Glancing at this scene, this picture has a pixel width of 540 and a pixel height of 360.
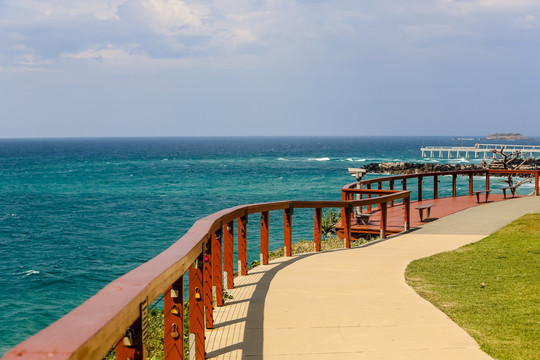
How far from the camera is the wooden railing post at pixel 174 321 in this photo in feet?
12.6

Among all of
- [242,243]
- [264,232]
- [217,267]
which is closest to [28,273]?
[264,232]

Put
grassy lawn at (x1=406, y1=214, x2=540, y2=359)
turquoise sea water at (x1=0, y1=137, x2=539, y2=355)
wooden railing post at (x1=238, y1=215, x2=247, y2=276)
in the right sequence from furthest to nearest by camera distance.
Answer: turquoise sea water at (x1=0, y1=137, x2=539, y2=355) → wooden railing post at (x1=238, y1=215, x2=247, y2=276) → grassy lawn at (x1=406, y1=214, x2=540, y2=359)

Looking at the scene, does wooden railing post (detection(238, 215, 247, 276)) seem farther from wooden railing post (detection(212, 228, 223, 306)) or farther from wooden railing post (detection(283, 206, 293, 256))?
wooden railing post (detection(283, 206, 293, 256))

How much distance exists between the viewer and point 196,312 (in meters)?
4.82

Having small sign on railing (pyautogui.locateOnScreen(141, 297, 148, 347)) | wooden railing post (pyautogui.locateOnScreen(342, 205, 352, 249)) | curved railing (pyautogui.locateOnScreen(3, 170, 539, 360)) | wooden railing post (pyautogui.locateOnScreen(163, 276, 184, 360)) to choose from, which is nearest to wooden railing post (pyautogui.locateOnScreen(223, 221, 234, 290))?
curved railing (pyautogui.locateOnScreen(3, 170, 539, 360))

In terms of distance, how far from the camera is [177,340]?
12.7 ft

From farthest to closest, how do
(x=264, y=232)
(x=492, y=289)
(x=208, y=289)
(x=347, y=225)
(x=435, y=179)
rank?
(x=435, y=179)
(x=347, y=225)
(x=264, y=232)
(x=492, y=289)
(x=208, y=289)

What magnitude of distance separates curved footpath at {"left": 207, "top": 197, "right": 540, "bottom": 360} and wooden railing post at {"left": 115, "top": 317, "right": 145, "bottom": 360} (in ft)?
8.00

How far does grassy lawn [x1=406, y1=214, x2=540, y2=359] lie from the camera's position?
5773 mm

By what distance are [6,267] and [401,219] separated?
18.0 m

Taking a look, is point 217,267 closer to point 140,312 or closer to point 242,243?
point 242,243

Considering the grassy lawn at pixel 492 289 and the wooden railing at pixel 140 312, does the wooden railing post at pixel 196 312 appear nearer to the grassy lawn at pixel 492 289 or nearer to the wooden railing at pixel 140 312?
the wooden railing at pixel 140 312

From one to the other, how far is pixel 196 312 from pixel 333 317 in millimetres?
2136

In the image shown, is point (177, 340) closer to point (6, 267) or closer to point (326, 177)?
point (6, 267)
